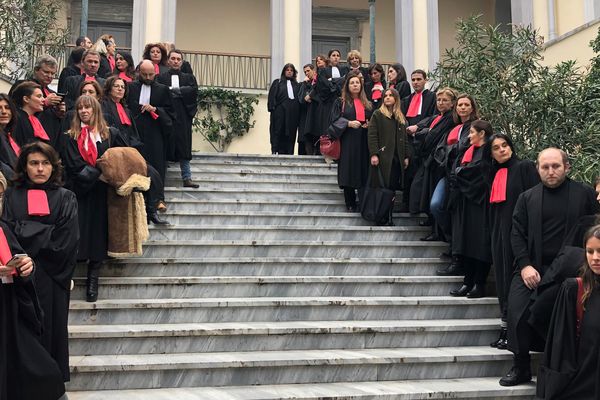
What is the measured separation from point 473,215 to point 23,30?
218 inches

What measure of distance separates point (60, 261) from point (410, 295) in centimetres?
332

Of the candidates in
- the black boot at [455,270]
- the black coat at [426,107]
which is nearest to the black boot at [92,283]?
the black boot at [455,270]

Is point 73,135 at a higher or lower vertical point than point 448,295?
higher

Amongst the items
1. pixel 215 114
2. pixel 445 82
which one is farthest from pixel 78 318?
pixel 215 114

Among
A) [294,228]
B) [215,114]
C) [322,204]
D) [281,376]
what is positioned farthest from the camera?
[215,114]

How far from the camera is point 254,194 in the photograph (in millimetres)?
8203

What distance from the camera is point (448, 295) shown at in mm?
6062

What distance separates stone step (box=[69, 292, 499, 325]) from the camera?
5.18 metres

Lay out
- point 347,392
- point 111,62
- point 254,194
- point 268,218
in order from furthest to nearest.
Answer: point 111,62, point 254,194, point 268,218, point 347,392

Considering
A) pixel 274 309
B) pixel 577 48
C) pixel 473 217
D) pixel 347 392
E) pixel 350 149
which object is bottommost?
pixel 347 392

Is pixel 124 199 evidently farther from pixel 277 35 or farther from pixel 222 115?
pixel 277 35

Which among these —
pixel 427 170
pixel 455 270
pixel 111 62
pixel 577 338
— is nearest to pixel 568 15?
pixel 427 170

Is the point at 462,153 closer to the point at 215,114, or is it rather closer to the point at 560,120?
the point at 560,120

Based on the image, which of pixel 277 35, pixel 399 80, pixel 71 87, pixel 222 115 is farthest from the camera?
pixel 277 35
